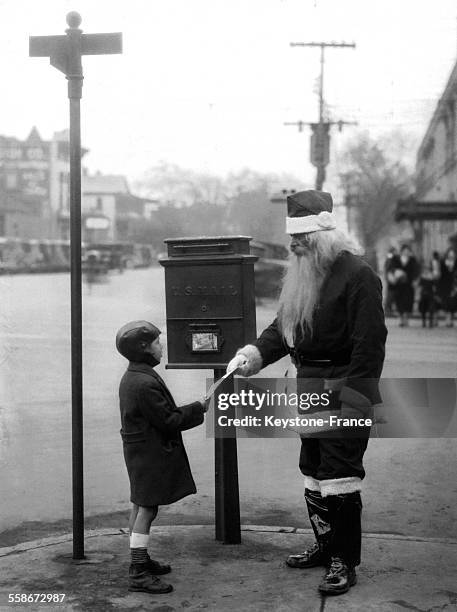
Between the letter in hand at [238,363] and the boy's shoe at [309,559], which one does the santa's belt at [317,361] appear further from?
the boy's shoe at [309,559]

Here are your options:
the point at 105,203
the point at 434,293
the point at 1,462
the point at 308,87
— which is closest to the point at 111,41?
the point at 1,462

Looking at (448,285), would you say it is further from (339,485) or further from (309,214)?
(339,485)

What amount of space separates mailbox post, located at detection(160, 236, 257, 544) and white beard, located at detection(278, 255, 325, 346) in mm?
454

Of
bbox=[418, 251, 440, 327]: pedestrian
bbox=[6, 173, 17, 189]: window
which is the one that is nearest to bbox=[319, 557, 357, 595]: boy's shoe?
bbox=[6, 173, 17, 189]: window

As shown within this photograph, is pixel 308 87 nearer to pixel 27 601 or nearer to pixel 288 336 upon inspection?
pixel 288 336

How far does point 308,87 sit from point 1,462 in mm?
5935

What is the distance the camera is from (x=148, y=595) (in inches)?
163

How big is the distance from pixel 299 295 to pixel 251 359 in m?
0.39

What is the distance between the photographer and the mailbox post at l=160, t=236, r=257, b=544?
471 cm

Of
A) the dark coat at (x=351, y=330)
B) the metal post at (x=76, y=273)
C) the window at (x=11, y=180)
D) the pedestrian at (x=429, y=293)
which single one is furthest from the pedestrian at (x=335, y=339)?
the pedestrian at (x=429, y=293)

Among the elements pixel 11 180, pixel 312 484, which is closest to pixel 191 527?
pixel 312 484

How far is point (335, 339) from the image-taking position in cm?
407

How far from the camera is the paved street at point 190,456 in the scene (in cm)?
576

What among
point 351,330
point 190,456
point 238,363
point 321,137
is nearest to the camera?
point 351,330
